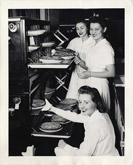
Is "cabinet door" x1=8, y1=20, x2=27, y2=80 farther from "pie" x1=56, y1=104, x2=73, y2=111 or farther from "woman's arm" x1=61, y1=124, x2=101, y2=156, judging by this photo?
"woman's arm" x1=61, y1=124, x2=101, y2=156

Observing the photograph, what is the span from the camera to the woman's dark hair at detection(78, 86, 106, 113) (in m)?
1.17

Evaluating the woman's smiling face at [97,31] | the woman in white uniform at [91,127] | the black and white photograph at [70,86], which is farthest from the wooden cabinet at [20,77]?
the woman's smiling face at [97,31]

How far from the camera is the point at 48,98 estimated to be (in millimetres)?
1253

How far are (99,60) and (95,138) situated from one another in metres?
0.33

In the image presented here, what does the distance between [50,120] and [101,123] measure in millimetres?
226

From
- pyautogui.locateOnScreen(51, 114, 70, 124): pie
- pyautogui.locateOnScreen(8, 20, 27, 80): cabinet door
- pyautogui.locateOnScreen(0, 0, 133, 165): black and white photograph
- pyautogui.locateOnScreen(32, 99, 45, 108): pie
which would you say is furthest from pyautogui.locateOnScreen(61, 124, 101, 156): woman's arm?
pyautogui.locateOnScreen(8, 20, 27, 80): cabinet door

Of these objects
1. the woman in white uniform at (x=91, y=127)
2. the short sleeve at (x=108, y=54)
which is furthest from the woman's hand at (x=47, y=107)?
the short sleeve at (x=108, y=54)

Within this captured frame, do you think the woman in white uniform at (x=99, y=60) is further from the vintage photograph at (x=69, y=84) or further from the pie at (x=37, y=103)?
the pie at (x=37, y=103)

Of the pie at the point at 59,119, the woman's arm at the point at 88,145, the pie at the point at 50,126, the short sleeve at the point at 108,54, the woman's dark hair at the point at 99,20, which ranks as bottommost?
the woman's arm at the point at 88,145

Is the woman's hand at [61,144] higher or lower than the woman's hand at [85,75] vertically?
lower

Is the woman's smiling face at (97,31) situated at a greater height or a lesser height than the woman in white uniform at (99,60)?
greater

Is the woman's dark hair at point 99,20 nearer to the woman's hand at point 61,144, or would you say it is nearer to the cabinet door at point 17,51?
the cabinet door at point 17,51

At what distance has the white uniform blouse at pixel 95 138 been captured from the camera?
3.72 feet

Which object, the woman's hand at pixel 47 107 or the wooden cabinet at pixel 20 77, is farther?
the woman's hand at pixel 47 107
